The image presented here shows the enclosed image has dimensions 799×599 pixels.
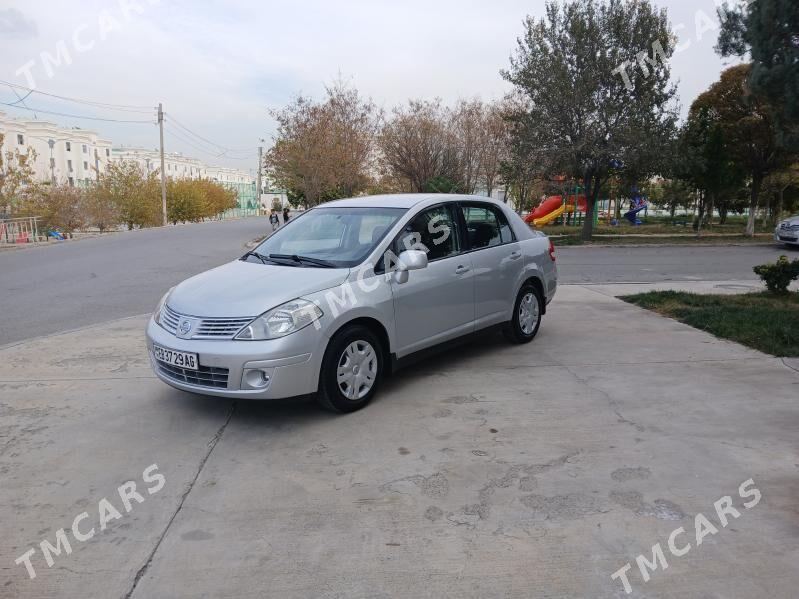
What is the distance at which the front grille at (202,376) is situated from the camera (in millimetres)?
4305

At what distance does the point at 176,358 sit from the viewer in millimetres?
4461

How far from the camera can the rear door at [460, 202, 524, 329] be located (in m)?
5.91

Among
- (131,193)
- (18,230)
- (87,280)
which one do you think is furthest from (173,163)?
(87,280)

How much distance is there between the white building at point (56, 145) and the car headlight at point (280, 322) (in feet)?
261

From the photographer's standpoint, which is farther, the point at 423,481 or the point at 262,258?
the point at 262,258

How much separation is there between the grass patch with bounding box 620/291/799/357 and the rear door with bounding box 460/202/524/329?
270cm

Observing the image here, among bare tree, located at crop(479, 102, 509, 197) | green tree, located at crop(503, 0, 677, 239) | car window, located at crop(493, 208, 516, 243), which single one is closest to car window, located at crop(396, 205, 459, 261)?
car window, located at crop(493, 208, 516, 243)

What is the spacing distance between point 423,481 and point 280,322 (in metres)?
1.50

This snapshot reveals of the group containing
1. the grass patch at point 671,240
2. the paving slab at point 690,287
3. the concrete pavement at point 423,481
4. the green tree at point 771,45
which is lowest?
the concrete pavement at point 423,481

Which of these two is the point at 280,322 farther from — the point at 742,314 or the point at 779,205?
the point at 779,205

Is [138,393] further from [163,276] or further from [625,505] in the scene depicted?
[163,276]

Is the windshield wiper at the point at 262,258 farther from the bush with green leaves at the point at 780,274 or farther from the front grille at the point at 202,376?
the bush with green leaves at the point at 780,274

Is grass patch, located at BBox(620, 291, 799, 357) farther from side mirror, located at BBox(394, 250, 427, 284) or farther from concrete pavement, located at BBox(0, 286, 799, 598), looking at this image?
side mirror, located at BBox(394, 250, 427, 284)

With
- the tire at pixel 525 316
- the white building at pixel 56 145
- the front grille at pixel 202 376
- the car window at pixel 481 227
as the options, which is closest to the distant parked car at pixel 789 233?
the tire at pixel 525 316
